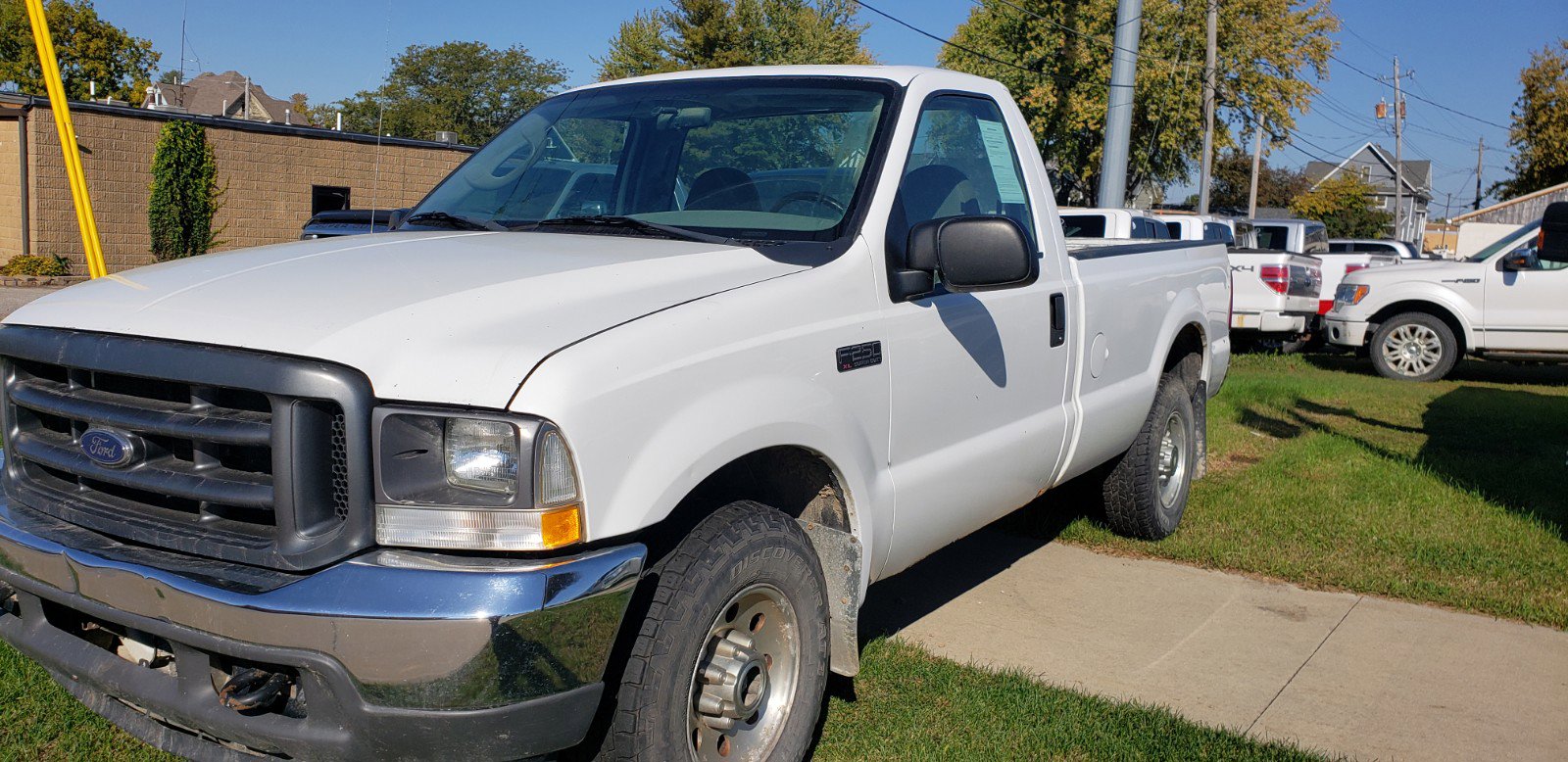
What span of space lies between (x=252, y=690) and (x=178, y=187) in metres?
24.1

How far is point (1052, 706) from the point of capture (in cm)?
397

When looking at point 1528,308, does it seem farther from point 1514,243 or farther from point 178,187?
point 178,187

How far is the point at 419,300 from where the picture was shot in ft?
8.79

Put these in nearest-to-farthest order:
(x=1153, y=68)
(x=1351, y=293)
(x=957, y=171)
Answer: (x=957, y=171), (x=1351, y=293), (x=1153, y=68)

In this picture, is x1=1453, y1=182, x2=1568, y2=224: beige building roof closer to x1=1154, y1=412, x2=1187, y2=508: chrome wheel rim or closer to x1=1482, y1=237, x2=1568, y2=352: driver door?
x1=1482, y1=237, x2=1568, y2=352: driver door

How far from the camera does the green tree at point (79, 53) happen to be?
45469mm

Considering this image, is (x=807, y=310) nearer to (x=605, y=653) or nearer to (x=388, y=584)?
(x=605, y=653)

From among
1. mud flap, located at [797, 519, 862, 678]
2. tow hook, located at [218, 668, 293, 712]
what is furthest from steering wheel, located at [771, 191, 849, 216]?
tow hook, located at [218, 668, 293, 712]

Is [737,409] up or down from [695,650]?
up

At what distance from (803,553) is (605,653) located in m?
0.76

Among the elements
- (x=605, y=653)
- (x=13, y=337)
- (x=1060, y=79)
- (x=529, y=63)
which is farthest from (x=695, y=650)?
(x=529, y=63)

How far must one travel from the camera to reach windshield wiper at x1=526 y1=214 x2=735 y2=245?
3498 millimetres

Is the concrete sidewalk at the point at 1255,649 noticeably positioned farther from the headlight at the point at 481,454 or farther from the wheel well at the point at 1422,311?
the wheel well at the point at 1422,311

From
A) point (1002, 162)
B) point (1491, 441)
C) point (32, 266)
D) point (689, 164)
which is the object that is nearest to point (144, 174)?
point (32, 266)
